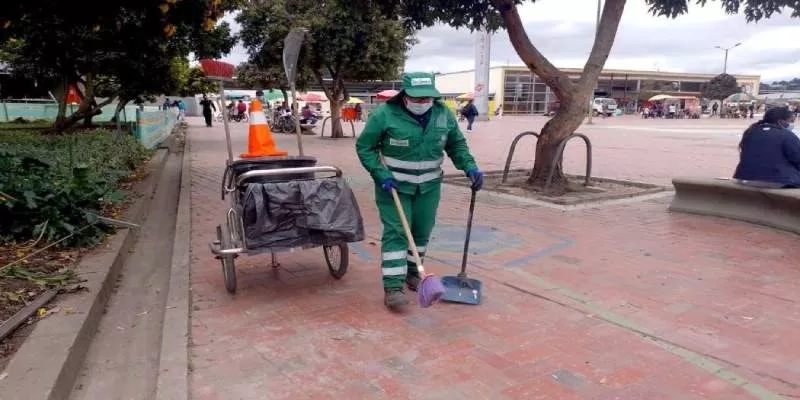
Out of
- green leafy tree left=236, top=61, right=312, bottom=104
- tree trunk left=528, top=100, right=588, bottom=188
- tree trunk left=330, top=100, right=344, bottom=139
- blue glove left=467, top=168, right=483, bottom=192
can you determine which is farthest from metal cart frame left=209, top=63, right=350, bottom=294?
green leafy tree left=236, top=61, right=312, bottom=104

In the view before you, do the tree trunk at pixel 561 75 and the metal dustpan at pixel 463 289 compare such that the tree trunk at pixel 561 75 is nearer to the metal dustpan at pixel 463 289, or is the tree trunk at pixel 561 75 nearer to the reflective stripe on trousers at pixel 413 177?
the metal dustpan at pixel 463 289

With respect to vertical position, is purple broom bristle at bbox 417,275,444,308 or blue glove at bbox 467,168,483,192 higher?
blue glove at bbox 467,168,483,192

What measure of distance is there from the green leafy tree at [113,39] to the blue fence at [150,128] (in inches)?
43.5

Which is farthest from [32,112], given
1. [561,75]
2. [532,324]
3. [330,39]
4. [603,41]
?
[532,324]

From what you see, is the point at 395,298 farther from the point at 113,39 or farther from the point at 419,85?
the point at 113,39

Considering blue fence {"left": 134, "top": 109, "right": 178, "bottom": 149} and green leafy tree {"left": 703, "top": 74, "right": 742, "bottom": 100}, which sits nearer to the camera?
blue fence {"left": 134, "top": 109, "right": 178, "bottom": 149}

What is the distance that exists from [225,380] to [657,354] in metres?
2.44

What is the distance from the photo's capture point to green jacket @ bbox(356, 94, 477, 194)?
4.01 m

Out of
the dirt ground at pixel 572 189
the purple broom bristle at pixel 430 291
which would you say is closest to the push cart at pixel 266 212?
the purple broom bristle at pixel 430 291

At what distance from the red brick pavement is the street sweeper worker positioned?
41cm

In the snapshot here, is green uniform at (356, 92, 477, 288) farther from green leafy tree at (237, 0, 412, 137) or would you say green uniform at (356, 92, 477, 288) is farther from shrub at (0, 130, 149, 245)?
green leafy tree at (237, 0, 412, 137)

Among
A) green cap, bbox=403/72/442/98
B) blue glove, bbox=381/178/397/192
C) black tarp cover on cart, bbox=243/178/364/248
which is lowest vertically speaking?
black tarp cover on cart, bbox=243/178/364/248

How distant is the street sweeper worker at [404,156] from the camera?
4.00 metres

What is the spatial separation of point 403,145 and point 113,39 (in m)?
10.3
